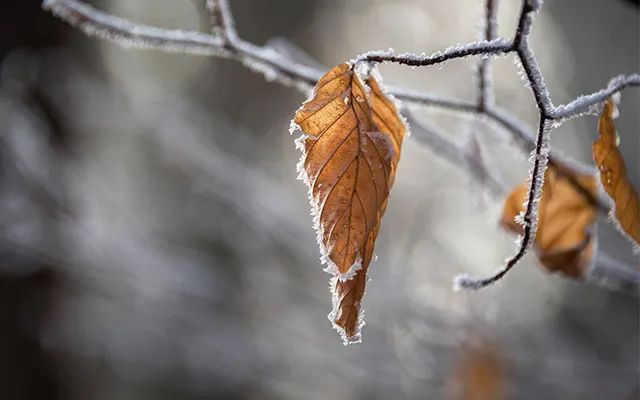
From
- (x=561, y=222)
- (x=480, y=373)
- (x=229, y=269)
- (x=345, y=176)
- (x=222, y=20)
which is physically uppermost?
(x=229, y=269)

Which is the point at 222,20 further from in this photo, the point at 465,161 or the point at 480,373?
the point at 480,373

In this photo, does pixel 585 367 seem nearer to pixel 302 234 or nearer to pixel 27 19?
pixel 302 234

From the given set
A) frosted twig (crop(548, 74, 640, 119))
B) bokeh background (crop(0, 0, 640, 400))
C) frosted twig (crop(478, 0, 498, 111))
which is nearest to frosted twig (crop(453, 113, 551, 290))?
frosted twig (crop(548, 74, 640, 119))

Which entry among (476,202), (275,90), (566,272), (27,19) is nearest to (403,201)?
(27,19)

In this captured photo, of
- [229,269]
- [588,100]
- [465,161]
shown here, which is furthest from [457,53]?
[229,269]

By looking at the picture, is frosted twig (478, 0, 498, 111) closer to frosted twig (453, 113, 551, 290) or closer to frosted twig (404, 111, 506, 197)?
frosted twig (404, 111, 506, 197)

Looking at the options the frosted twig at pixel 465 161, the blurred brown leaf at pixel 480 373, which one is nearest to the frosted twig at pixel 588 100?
the frosted twig at pixel 465 161
